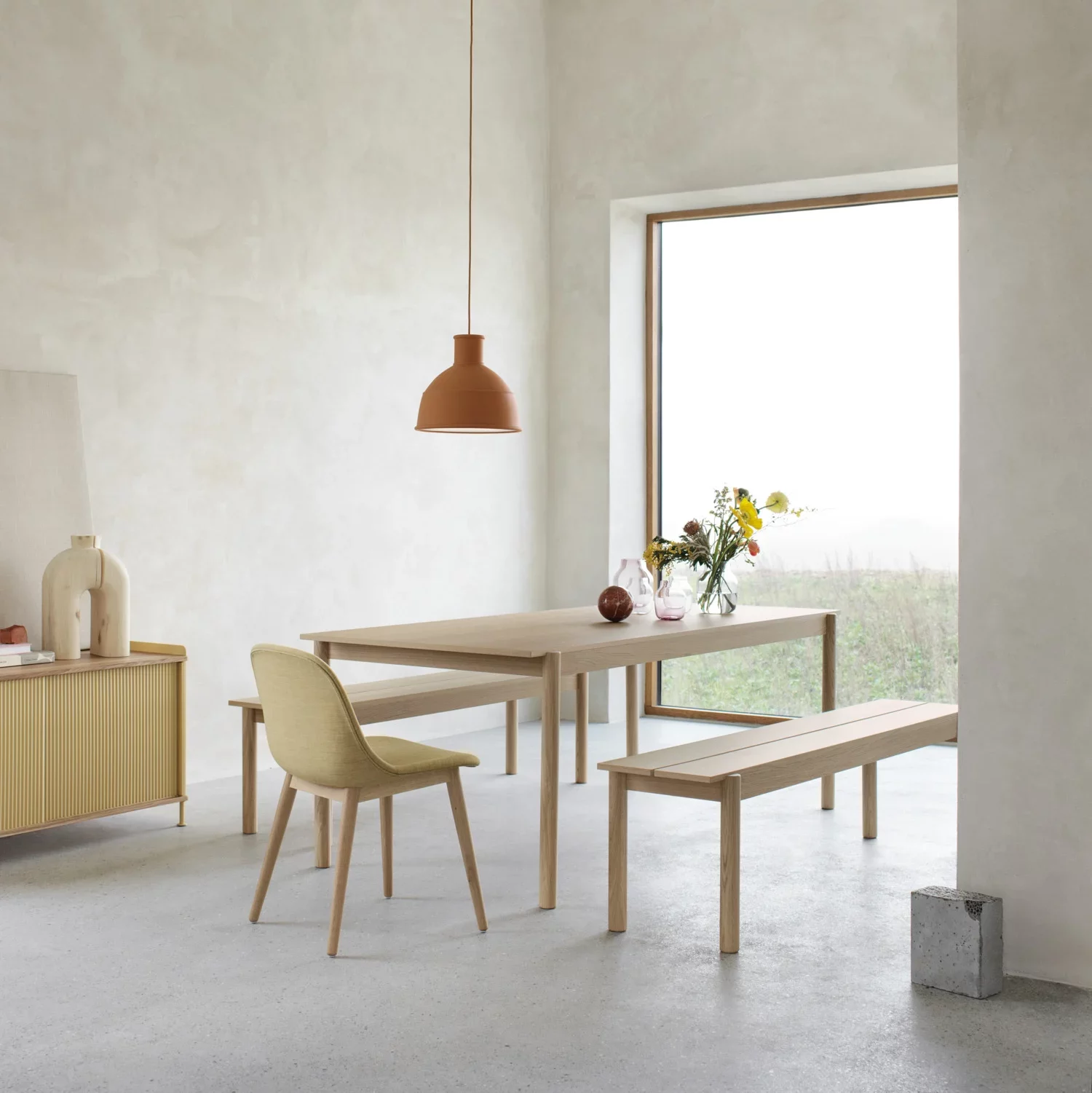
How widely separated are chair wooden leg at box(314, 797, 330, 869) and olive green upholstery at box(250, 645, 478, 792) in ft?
2.38

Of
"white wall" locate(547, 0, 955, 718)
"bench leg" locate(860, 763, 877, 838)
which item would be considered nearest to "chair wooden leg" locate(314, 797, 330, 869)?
"bench leg" locate(860, 763, 877, 838)

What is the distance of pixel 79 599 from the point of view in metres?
4.64

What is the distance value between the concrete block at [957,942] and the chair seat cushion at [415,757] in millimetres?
1237

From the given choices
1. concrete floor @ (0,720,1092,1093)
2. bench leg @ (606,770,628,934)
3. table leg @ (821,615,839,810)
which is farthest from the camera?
table leg @ (821,615,839,810)

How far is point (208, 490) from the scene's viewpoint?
561 centimetres

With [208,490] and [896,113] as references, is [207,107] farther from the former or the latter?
[896,113]

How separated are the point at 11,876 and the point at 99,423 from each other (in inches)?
71.8

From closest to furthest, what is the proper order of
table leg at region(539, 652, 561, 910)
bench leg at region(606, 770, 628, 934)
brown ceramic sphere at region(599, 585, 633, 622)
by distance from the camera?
bench leg at region(606, 770, 628, 934) < table leg at region(539, 652, 561, 910) < brown ceramic sphere at region(599, 585, 633, 622)

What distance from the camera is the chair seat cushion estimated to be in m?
3.51

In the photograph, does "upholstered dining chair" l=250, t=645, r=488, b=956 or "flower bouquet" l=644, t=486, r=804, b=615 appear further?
"flower bouquet" l=644, t=486, r=804, b=615

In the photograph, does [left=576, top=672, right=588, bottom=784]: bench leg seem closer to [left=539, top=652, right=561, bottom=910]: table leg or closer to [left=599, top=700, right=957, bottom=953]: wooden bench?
[left=599, top=700, right=957, bottom=953]: wooden bench

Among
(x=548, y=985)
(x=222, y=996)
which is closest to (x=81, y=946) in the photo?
(x=222, y=996)

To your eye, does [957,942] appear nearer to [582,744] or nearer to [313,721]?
[313,721]

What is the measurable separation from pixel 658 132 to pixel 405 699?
4.00 metres
